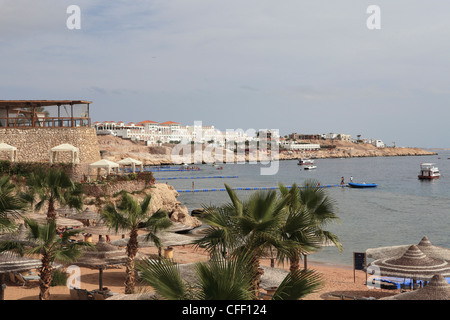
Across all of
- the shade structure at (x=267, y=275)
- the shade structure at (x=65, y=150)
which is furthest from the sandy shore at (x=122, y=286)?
the shade structure at (x=65, y=150)

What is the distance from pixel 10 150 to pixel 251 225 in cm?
2790

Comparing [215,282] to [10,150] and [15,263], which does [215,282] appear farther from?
[10,150]

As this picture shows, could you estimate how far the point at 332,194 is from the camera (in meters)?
59.1

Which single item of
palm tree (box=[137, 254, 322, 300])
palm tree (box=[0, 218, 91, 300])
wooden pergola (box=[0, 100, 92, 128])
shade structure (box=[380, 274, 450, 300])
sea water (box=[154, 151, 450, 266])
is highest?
wooden pergola (box=[0, 100, 92, 128])

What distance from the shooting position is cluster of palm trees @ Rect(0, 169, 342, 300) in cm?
524

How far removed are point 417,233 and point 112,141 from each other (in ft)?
362

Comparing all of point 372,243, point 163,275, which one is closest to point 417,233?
point 372,243

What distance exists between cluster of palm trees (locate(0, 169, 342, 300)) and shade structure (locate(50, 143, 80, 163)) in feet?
50.2

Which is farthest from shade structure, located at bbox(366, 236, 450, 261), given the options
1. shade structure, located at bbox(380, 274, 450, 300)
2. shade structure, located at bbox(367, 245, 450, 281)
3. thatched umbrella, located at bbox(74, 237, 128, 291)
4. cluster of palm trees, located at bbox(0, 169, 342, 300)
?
thatched umbrella, located at bbox(74, 237, 128, 291)

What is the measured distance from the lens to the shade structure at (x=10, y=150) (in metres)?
30.5

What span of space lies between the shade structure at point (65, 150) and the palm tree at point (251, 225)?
2496 centimetres

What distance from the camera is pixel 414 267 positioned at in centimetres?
1235

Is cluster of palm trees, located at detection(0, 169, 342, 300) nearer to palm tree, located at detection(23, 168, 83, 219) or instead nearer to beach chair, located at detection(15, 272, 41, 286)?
palm tree, located at detection(23, 168, 83, 219)

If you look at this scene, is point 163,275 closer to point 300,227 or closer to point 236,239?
point 236,239
